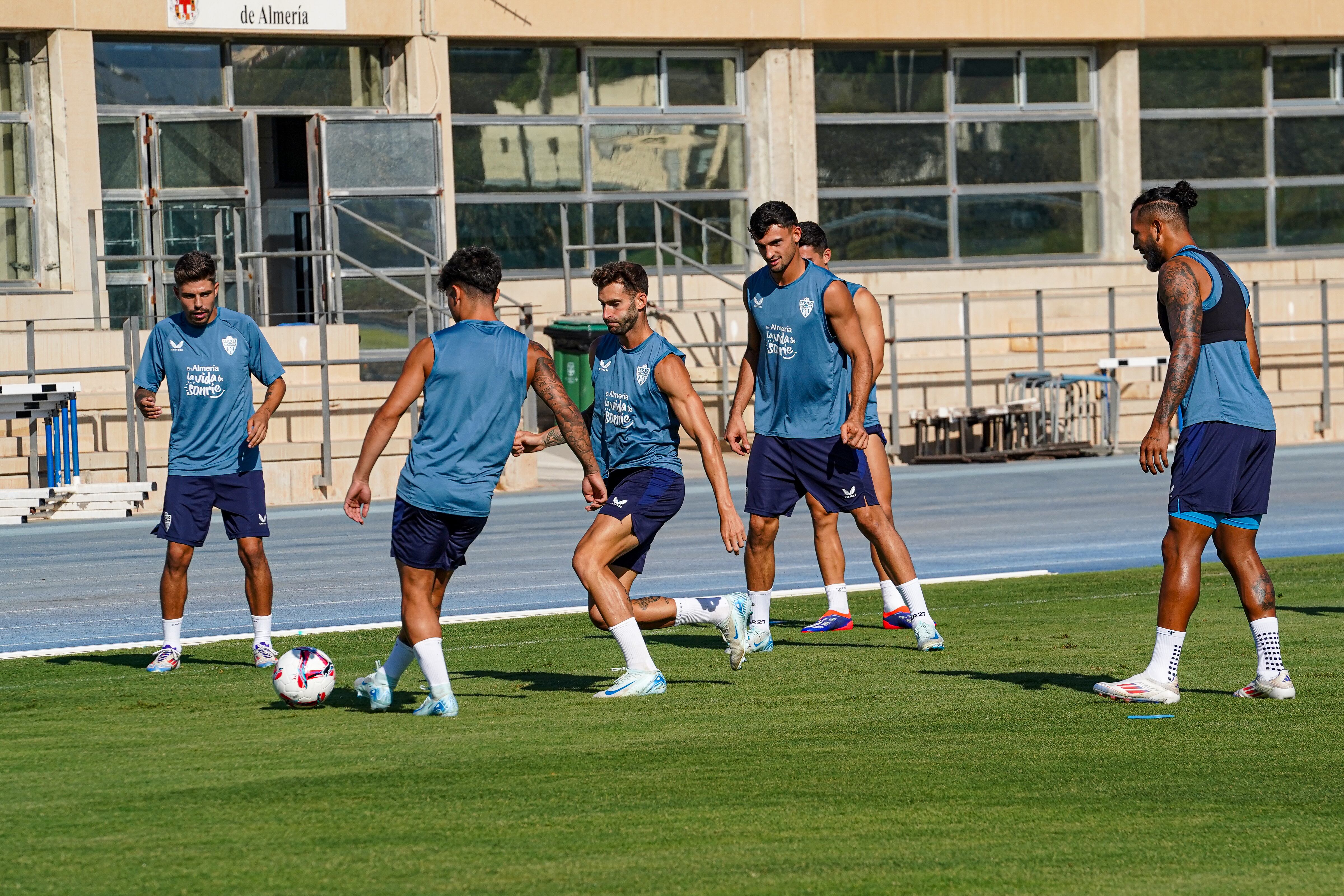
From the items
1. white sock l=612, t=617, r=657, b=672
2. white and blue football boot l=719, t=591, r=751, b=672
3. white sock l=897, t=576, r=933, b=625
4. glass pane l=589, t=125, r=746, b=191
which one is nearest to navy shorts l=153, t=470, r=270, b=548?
white sock l=612, t=617, r=657, b=672

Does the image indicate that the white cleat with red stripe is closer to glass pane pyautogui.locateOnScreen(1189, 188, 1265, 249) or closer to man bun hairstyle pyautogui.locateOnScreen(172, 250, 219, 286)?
man bun hairstyle pyautogui.locateOnScreen(172, 250, 219, 286)

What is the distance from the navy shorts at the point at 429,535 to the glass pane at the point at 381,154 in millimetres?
17842

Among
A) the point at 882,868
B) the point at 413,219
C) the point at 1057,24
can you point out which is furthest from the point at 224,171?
the point at 882,868

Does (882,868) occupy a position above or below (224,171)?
below

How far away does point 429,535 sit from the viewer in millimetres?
7449

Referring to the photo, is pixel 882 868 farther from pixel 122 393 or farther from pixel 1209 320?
pixel 122 393

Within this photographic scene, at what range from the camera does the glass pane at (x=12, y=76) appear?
25.4 meters

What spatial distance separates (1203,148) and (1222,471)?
26.4 meters

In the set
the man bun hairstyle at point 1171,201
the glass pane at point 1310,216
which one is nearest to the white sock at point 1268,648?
the man bun hairstyle at point 1171,201

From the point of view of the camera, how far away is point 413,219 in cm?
2497

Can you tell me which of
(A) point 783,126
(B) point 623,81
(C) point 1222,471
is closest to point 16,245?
(B) point 623,81

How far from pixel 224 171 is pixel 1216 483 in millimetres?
21985

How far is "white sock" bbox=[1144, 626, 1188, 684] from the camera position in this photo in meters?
7.35

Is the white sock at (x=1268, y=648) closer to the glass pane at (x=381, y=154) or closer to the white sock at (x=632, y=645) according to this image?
the white sock at (x=632, y=645)
